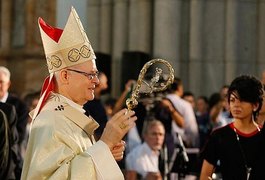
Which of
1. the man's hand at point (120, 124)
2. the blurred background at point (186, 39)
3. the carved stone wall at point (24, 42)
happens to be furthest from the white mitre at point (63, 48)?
the carved stone wall at point (24, 42)

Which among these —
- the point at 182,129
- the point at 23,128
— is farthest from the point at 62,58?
the point at 182,129

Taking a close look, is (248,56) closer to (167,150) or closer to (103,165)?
(167,150)

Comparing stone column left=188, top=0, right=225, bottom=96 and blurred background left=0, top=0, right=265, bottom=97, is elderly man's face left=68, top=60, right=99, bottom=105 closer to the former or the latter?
blurred background left=0, top=0, right=265, bottom=97

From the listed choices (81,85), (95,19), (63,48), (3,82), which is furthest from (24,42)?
(81,85)

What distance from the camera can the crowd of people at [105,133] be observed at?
4141 millimetres

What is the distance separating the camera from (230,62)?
38.9 feet

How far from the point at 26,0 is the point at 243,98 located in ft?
31.9

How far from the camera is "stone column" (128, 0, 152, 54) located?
1210 cm

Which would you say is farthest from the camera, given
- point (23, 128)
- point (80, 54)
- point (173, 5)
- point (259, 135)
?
point (173, 5)

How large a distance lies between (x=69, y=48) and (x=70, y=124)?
41 centimetres

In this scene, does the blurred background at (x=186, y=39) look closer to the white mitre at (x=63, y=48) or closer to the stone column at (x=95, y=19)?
the stone column at (x=95, y=19)

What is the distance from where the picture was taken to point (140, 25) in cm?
1213

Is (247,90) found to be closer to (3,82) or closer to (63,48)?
(63,48)

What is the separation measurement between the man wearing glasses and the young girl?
1.42m
